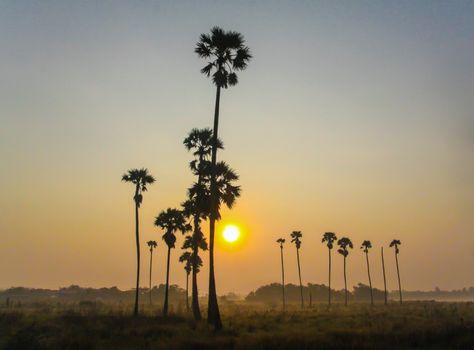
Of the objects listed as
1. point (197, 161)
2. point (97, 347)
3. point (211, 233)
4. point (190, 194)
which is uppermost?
point (197, 161)

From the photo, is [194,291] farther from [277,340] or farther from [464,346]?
[464,346]

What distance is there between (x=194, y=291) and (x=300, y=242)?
56.2 metres

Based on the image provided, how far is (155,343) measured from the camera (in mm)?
21312

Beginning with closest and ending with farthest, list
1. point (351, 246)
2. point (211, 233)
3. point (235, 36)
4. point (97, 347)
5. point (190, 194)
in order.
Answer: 1. point (97, 347)
2. point (211, 233)
3. point (235, 36)
4. point (190, 194)
5. point (351, 246)

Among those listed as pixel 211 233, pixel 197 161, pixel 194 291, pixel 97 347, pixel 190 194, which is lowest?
pixel 97 347

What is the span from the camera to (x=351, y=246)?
97.9m

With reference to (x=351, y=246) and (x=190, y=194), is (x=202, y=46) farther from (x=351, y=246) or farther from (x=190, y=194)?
(x=351, y=246)

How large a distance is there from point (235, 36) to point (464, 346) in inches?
1027

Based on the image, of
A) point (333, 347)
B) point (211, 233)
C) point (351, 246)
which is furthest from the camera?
point (351, 246)

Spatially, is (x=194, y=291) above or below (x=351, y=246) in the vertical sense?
below

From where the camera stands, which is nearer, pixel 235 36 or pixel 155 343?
pixel 155 343

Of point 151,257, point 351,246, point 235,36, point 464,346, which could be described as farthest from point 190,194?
point 351,246

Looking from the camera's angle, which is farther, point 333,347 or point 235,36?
point 235,36

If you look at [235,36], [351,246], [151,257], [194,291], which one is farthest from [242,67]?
[351,246]
